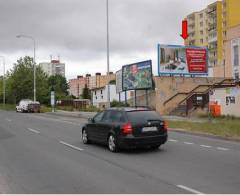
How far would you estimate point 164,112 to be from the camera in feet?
134

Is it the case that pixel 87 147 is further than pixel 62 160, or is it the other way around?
pixel 87 147

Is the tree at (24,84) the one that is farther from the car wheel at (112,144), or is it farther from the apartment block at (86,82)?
the apartment block at (86,82)

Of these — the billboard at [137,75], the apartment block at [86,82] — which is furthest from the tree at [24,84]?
the apartment block at [86,82]

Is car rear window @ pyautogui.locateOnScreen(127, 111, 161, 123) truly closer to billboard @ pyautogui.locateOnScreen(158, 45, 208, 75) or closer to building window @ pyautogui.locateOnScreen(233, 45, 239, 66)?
billboard @ pyautogui.locateOnScreen(158, 45, 208, 75)

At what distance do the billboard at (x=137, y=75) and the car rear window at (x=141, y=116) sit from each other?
26.2 m

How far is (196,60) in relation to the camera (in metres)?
44.9

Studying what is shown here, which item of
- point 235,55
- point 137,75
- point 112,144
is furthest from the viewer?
point 235,55

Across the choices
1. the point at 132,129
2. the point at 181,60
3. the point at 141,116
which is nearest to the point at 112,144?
the point at 132,129

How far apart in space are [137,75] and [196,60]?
6.29 m

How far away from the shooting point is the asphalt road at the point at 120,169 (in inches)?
343

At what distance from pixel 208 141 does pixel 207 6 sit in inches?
4140

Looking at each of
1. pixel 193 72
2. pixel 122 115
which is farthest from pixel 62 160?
pixel 193 72

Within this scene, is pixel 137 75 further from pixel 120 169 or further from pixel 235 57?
pixel 120 169

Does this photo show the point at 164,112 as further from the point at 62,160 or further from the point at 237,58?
the point at 62,160
